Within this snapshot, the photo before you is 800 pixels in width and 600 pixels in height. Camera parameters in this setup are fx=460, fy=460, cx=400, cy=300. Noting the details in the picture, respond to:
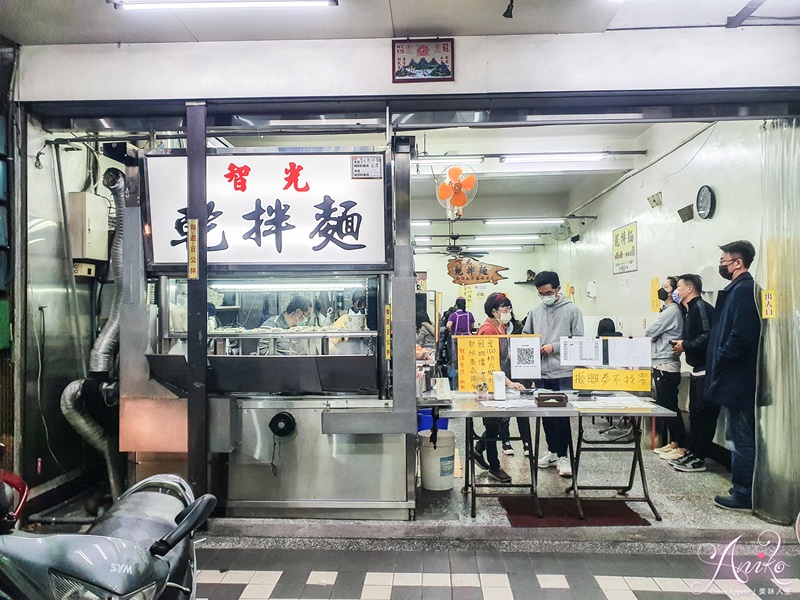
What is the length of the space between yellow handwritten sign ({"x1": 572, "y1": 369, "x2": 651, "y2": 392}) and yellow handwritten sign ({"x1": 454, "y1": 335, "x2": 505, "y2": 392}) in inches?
28.3

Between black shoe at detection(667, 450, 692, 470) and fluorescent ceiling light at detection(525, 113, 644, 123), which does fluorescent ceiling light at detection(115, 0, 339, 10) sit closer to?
fluorescent ceiling light at detection(525, 113, 644, 123)

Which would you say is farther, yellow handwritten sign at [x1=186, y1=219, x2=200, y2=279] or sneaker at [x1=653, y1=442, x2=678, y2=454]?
sneaker at [x1=653, y1=442, x2=678, y2=454]

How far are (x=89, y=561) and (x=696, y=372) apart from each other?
5.50m

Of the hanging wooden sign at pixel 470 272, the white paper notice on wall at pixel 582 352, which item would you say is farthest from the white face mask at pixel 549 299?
the hanging wooden sign at pixel 470 272

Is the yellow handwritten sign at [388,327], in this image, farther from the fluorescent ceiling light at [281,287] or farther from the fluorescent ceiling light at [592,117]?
the fluorescent ceiling light at [592,117]

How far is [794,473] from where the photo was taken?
340 centimetres

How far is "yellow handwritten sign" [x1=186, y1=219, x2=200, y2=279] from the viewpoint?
3.37 metres

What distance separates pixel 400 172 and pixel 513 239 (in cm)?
993

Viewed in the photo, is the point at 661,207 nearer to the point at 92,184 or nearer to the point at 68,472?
the point at 92,184

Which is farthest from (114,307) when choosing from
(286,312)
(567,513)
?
(567,513)

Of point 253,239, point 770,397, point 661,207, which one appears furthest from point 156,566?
point 661,207

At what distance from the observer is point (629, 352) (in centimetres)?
402

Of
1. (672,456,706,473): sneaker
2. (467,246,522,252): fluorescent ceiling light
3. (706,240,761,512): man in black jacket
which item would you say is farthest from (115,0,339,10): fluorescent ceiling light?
(467,246,522,252): fluorescent ceiling light

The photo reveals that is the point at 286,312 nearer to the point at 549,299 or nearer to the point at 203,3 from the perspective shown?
the point at 203,3
